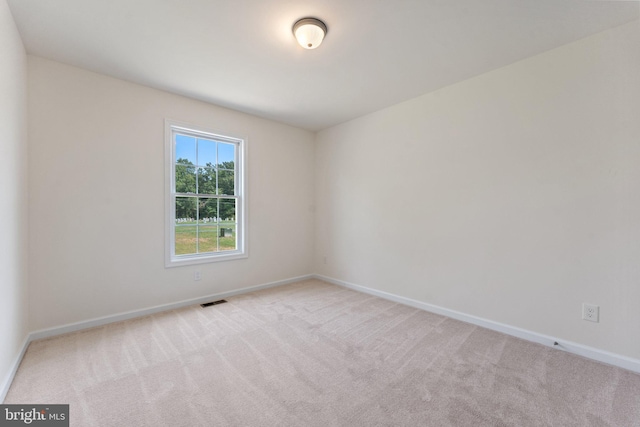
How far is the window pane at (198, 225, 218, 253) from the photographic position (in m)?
3.42

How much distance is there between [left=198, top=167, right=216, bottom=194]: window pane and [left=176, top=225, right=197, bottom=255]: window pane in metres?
0.51

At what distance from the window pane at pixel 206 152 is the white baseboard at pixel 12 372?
235 centimetres

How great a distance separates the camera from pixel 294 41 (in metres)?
2.16

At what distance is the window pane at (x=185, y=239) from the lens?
323 cm

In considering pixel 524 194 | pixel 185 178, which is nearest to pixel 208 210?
pixel 185 178

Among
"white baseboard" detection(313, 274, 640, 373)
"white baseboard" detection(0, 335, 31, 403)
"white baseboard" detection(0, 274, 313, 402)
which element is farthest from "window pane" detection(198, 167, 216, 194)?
"white baseboard" detection(313, 274, 640, 373)

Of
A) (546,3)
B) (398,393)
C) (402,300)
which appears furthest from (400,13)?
(402,300)

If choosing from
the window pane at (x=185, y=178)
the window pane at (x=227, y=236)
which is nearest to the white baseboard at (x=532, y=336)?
the window pane at (x=227, y=236)

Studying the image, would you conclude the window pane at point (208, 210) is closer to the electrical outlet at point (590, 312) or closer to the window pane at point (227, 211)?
the window pane at point (227, 211)

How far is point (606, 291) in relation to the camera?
2.04 m

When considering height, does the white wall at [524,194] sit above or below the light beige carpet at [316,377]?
above

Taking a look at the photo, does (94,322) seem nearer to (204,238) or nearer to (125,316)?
(125,316)

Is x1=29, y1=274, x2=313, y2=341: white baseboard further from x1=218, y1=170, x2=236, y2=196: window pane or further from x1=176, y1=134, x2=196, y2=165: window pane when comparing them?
x1=176, y1=134, x2=196, y2=165: window pane

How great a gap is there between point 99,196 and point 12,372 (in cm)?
154
